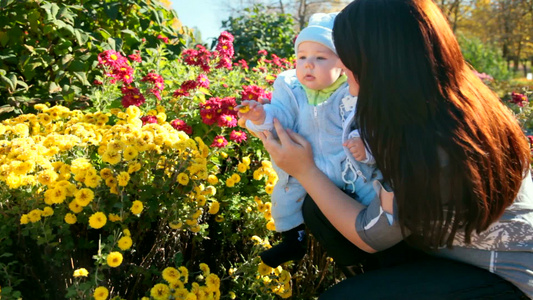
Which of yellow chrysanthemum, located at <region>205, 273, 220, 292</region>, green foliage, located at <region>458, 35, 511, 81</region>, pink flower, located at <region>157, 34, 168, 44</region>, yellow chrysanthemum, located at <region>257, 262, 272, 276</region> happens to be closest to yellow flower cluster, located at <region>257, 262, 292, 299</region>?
yellow chrysanthemum, located at <region>257, 262, 272, 276</region>

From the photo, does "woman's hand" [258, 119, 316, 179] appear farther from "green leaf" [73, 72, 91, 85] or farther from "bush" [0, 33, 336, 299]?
"green leaf" [73, 72, 91, 85]

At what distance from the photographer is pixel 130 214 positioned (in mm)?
2092

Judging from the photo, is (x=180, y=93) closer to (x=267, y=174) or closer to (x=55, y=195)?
(x=267, y=174)

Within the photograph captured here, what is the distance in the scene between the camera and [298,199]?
2.08 meters

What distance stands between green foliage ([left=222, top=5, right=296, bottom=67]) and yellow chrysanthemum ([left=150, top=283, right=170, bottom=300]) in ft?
17.4

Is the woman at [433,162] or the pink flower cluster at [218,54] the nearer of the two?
the woman at [433,162]

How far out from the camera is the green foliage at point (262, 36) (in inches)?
283

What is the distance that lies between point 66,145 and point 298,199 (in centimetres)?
90

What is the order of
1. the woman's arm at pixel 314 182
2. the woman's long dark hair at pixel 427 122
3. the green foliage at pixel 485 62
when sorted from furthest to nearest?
the green foliage at pixel 485 62
the woman's arm at pixel 314 182
the woman's long dark hair at pixel 427 122

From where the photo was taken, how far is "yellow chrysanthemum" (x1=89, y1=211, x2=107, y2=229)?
1.88 meters

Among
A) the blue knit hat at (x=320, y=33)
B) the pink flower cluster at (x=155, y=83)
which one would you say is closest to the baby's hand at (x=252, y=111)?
the blue knit hat at (x=320, y=33)

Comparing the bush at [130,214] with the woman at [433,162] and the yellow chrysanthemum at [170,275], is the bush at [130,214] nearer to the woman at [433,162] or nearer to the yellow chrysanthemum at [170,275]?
the yellow chrysanthemum at [170,275]

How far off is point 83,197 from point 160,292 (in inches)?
16.5

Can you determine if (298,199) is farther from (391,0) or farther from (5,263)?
(5,263)
